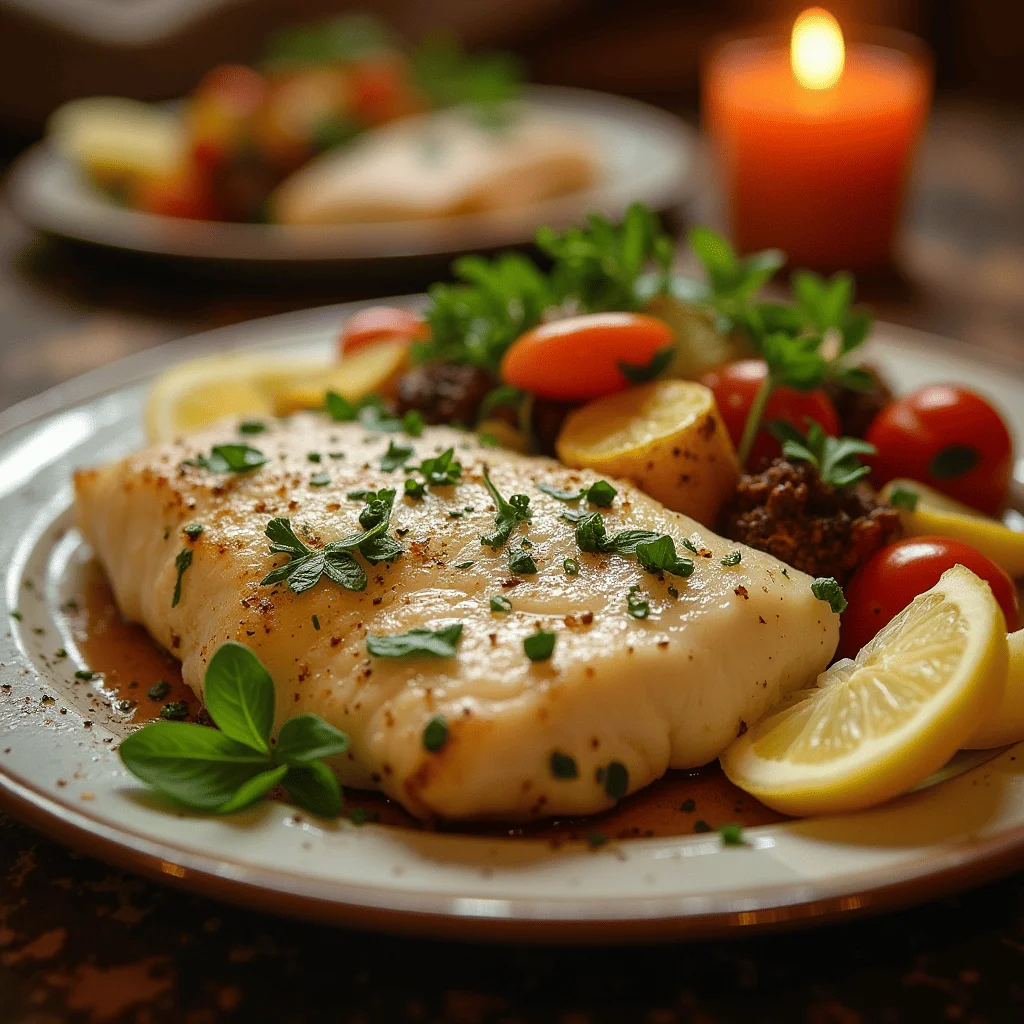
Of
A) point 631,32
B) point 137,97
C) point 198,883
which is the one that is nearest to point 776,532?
point 198,883

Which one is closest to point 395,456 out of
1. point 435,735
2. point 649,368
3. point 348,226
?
point 649,368

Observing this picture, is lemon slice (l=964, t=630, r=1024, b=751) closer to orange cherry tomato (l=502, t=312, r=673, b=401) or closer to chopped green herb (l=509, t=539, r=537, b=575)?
chopped green herb (l=509, t=539, r=537, b=575)

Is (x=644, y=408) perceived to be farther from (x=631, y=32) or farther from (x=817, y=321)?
(x=631, y=32)

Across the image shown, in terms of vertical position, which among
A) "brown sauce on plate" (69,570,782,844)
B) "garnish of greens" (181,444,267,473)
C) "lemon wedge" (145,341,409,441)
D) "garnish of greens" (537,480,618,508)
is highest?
"garnish of greens" (537,480,618,508)

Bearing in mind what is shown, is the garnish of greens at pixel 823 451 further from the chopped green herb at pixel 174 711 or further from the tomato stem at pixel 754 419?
→ the chopped green herb at pixel 174 711

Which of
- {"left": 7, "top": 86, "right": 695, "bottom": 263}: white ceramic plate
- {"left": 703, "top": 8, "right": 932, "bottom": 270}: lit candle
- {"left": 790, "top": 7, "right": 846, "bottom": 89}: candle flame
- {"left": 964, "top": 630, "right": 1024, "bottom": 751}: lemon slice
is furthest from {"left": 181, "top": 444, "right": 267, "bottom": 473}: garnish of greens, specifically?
{"left": 790, "top": 7, "right": 846, "bottom": 89}: candle flame
